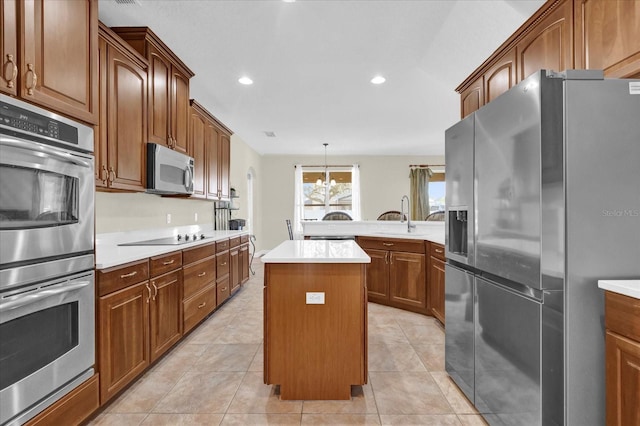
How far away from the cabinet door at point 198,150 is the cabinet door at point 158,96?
57 cm

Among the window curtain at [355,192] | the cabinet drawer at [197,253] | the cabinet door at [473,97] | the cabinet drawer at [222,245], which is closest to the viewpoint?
the cabinet door at [473,97]

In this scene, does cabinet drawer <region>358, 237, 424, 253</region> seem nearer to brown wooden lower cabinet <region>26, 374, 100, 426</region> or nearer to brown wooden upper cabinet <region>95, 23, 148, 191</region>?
brown wooden upper cabinet <region>95, 23, 148, 191</region>

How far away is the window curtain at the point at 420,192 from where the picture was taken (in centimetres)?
846

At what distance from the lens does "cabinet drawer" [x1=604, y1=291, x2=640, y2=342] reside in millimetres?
1113

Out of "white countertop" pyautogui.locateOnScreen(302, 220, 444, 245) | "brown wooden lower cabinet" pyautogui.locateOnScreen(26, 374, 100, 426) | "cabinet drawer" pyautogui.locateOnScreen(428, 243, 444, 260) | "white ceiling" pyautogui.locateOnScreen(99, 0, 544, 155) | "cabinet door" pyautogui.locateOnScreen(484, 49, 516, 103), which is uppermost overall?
"white ceiling" pyautogui.locateOnScreen(99, 0, 544, 155)

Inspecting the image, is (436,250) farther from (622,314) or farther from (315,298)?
(622,314)

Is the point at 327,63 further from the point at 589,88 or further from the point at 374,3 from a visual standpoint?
the point at 589,88

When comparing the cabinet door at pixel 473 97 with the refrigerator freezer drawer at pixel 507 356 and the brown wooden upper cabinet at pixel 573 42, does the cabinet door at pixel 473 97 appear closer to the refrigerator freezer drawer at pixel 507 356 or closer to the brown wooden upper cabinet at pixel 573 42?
the brown wooden upper cabinet at pixel 573 42

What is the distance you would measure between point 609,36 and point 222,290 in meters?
3.85

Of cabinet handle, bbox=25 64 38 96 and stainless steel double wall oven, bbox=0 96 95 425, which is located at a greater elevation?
cabinet handle, bbox=25 64 38 96

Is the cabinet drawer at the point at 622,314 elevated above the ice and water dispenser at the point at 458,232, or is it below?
below

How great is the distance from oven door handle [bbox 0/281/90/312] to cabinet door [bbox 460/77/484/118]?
3083mm

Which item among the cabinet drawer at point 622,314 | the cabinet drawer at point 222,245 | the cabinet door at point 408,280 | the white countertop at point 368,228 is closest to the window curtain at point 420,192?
the white countertop at point 368,228

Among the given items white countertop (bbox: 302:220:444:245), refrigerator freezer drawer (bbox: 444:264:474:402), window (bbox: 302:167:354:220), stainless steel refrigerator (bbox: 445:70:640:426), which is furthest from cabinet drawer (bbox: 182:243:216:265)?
window (bbox: 302:167:354:220)
